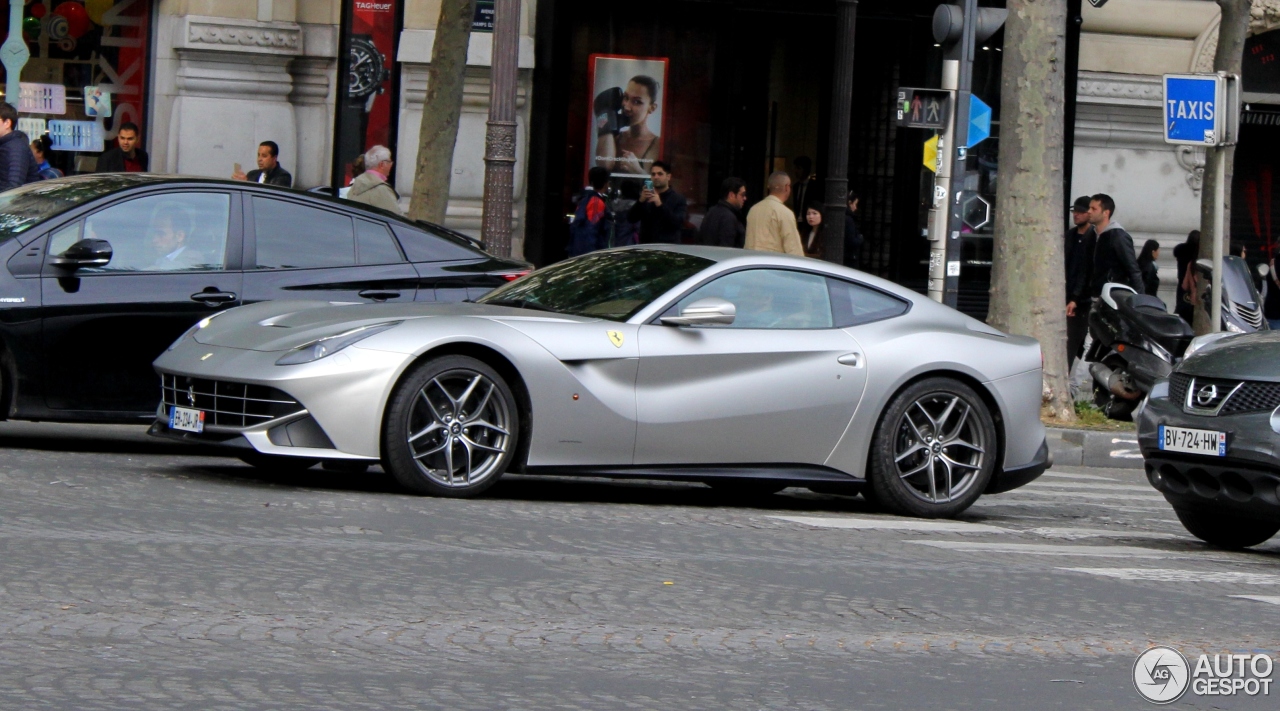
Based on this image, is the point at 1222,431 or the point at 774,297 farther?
the point at 774,297

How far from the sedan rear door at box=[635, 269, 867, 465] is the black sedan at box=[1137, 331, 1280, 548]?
149cm

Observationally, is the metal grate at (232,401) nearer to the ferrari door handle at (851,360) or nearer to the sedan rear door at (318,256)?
the sedan rear door at (318,256)

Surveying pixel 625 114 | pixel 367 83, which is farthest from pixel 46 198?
pixel 625 114

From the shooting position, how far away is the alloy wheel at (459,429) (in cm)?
823

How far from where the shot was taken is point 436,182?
15.6 m

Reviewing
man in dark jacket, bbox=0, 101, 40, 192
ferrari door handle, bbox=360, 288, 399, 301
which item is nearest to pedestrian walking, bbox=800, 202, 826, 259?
man in dark jacket, bbox=0, 101, 40, 192

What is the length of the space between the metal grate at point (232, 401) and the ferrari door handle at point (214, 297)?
1131 millimetres

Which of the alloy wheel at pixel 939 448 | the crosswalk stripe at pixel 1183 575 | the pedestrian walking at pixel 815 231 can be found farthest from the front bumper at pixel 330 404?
the pedestrian walking at pixel 815 231

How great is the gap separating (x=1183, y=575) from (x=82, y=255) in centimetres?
555

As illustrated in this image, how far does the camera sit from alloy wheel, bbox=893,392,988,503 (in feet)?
30.4

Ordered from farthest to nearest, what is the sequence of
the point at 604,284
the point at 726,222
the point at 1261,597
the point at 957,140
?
1. the point at 726,222
2. the point at 957,140
3. the point at 604,284
4. the point at 1261,597

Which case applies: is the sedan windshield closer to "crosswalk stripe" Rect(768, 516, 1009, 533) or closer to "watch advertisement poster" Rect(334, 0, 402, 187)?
"crosswalk stripe" Rect(768, 516, 1009, 533)

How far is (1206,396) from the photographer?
8.38 meters

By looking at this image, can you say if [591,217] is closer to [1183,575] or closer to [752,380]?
[752,380]
